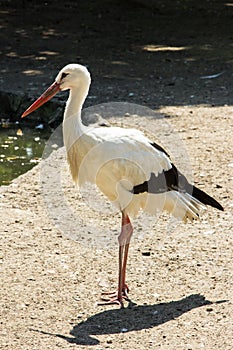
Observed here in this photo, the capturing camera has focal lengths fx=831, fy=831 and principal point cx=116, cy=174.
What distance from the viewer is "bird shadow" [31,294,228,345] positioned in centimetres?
490

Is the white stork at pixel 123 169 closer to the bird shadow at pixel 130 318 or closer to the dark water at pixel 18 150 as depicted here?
the bird shadow at pixel 130 318

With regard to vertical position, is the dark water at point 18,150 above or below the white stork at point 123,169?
below

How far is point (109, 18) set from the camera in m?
15.0

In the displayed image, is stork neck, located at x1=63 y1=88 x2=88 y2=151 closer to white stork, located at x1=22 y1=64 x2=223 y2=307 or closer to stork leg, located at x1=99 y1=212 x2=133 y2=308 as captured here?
white stork, located at x1=22 y1=64 x2=223 y2=307

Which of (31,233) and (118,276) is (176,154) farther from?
(118,276)

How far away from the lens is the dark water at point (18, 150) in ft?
28.4

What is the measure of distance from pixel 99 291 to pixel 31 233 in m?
1.12

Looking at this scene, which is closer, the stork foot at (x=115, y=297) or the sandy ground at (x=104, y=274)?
the sandy ground at (x=104, y=274)

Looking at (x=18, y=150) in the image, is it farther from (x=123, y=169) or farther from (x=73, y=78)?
(x=123, y=169)

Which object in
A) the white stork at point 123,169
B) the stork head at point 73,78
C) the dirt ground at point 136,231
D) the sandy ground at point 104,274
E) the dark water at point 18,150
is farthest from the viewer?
the dark water at point 18,150

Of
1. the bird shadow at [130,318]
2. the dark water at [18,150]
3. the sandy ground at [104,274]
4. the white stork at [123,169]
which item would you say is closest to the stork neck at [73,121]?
the white stork at [123,169]

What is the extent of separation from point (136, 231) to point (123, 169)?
4.46ft

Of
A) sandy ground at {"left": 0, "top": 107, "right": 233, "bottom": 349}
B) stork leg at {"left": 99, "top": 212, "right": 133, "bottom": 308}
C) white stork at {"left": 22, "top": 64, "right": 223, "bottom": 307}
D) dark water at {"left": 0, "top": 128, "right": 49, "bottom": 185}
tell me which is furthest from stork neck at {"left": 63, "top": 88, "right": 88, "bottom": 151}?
dark water at {"left": 0, "top": 128, "right": 49, "bottom": 185}

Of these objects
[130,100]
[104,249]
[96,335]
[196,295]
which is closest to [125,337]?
[96,335]
